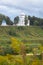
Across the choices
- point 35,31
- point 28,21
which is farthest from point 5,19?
point 35,31

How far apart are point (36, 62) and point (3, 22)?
198ft

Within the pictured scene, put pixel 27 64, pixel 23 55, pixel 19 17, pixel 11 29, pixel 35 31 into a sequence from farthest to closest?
pixel 19 17 < pixel 35 31 < pixel 11 29 < pixel 27 64 < pixel 23 55

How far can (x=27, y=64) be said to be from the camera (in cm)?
378

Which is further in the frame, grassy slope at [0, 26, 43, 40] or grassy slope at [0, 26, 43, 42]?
grassy slope at [0, 26, 43, 40]

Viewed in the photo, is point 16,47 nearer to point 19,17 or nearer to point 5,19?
point 5,19

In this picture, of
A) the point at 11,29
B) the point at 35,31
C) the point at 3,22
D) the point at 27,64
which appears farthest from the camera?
the point at 3,22

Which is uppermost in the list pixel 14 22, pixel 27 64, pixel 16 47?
pixel 16 47

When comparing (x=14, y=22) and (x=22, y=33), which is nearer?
(x=22, y=33)

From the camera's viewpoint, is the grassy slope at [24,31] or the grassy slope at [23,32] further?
the grassy slope at [24,31]

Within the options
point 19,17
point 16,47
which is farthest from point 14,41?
point 19,17

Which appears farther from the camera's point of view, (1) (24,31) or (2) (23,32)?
(1) (24,31)

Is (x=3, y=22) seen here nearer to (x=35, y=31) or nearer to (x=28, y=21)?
(x=28, y=21)

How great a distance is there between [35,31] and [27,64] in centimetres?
5099

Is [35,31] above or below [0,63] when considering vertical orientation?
below
